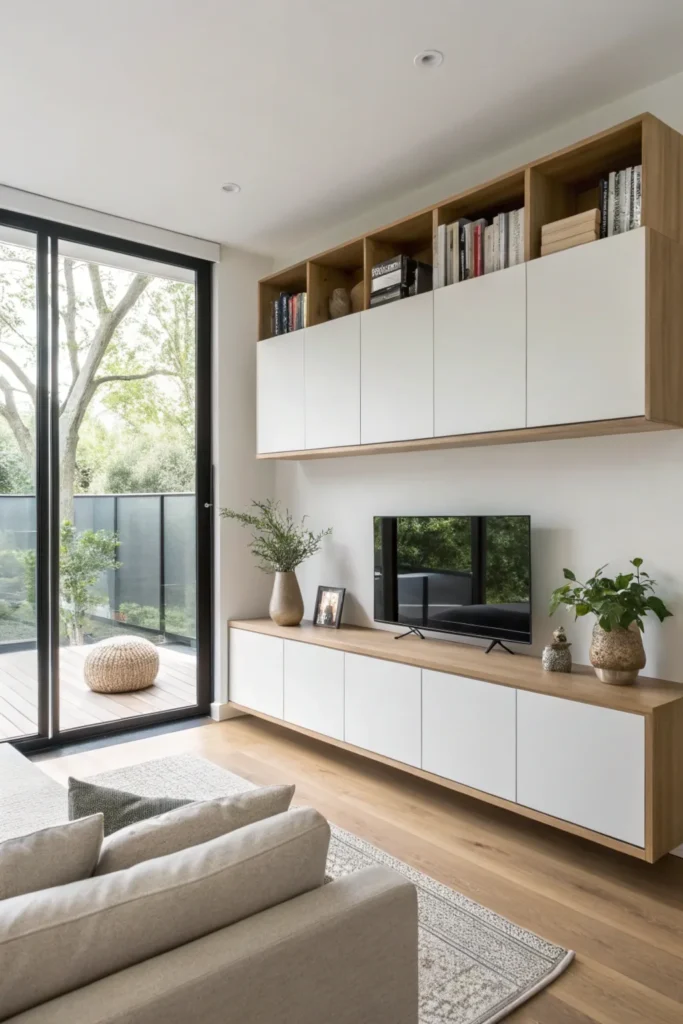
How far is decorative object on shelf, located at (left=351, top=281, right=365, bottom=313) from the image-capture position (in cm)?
374

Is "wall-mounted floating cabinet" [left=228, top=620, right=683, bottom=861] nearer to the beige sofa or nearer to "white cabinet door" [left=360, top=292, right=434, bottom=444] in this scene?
"white cabinet door" [left=360, top=292, right=434, bottom=444]

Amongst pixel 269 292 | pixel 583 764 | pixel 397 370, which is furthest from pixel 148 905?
pixel 269 292

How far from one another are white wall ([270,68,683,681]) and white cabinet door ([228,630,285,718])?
468 mm

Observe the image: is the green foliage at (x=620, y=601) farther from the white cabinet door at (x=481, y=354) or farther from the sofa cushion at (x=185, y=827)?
the sofa cushion at (x=185, y=827)

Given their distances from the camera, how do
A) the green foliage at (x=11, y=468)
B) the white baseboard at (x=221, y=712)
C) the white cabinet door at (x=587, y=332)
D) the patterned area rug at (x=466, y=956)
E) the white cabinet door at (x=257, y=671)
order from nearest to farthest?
the patterned area rug at (x=466, y=956), the white cabinet door at (x=587, y=332), the green foliage at (x=11, y=468), the white cabinet door at (x=257, y=671), the white baseboard at (x=221, y=712)

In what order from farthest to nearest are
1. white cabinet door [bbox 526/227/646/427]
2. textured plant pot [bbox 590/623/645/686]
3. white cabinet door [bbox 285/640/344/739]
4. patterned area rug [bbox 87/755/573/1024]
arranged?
white cabinet door [bbox 285/640/344/739]
textured plant pot [bbox 590/623/645/686]
white cabinet door [bbox 526/227/646/427]
patterned area rug [bbox 87/755/573/1024]

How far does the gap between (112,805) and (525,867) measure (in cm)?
166

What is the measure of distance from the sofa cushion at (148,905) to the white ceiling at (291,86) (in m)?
2.35

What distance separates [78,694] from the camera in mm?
3996

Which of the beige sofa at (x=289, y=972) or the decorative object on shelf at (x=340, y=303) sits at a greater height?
the decorative object on shelf at (x=340, y=303)

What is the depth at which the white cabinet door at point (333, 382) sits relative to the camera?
357 cm

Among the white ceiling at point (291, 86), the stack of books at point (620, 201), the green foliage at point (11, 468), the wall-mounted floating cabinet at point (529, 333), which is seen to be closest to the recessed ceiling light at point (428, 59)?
the white ceiling at point (291, 86)

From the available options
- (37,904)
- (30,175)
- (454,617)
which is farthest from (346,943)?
(30,175)

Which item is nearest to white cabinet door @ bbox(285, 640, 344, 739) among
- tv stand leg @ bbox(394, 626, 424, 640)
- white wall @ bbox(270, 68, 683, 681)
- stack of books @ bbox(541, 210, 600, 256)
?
tv stand leg @ bbox(394, 626, 424, 640)
